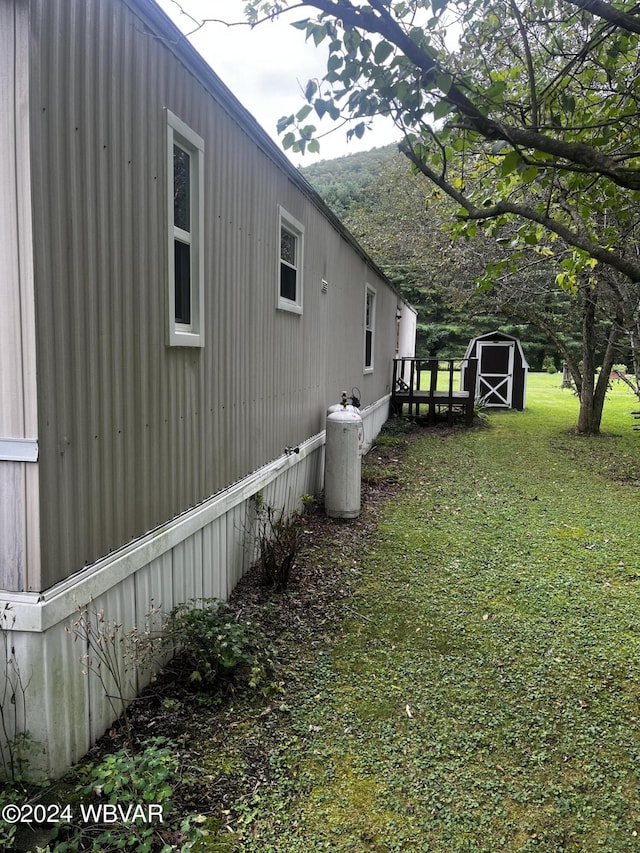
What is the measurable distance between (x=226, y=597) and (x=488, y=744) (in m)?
2.14

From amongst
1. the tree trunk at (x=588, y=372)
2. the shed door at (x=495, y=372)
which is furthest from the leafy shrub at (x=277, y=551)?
the shed door at (x=495, y=372)

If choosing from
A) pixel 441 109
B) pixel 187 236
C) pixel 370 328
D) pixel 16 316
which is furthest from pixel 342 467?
pixel 370 328

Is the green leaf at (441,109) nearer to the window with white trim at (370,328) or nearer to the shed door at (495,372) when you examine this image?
the window with white trim at (370,328)

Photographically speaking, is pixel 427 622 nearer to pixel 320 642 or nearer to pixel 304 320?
pixel 320 642

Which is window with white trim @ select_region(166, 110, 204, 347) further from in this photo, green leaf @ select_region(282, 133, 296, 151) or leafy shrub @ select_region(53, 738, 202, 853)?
leafy shrub @ select_region(53, 738, 202, 853)

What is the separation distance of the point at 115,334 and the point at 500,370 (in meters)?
16.2

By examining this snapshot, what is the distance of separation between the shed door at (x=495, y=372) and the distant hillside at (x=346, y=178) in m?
12.6

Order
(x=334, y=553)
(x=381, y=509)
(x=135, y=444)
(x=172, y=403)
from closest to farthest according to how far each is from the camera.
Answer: (x=135, y=444), (x=172, y=403), (x=334, y=553), (x=381, y=509)

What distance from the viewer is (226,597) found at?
4.31 meters

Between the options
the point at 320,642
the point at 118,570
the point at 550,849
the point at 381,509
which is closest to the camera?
the point at 550,849

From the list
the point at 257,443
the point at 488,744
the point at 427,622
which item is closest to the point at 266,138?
the point at 257,443

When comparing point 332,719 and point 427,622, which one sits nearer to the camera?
point 332,719

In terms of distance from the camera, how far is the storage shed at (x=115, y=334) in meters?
2.18

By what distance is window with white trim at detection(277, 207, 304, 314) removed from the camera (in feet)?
18.0
